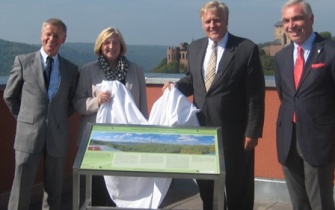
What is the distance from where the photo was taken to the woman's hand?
16.4 ft

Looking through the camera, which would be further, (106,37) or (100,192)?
(100,192)

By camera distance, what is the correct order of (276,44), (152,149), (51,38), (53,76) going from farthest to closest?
(276,44), (53,76), (51,38), (152,149)

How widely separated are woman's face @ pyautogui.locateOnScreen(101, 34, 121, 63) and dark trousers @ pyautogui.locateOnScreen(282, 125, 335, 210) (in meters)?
1.60

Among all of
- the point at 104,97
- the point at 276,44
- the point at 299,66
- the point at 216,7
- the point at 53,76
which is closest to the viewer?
the point at 299,66

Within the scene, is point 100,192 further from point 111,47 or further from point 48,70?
point 111,47

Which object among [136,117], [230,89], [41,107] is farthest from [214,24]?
[41,107]

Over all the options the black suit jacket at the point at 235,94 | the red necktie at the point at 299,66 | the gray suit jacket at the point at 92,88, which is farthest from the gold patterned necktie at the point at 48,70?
the red necktie at the point at 299,66

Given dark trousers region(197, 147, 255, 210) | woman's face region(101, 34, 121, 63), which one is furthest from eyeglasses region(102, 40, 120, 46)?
dark trousers region(197, 147, 255, 210)

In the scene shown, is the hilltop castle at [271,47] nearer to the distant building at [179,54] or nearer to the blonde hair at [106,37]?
the distant building at [179,54]

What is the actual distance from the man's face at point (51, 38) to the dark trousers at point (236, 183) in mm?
1693

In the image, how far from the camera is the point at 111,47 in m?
5.06

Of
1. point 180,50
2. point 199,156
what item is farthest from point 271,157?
point 199,156

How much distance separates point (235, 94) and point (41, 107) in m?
1.63

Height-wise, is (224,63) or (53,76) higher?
(224,63)
